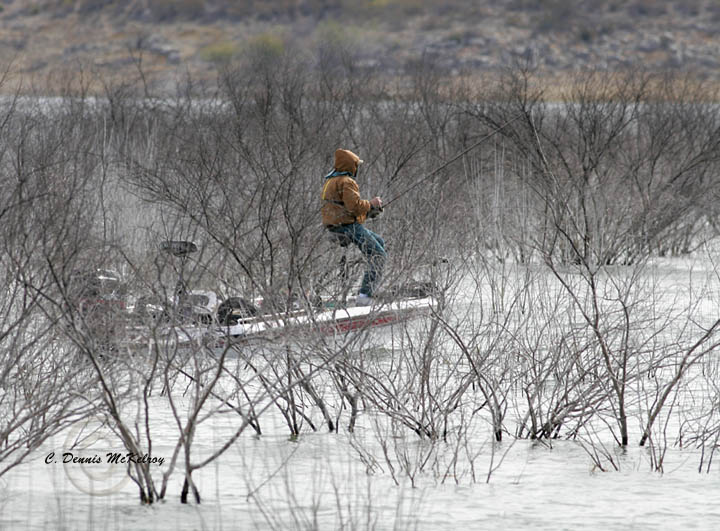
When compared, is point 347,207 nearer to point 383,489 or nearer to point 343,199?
point 343,199

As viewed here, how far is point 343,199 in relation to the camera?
9.07 meters

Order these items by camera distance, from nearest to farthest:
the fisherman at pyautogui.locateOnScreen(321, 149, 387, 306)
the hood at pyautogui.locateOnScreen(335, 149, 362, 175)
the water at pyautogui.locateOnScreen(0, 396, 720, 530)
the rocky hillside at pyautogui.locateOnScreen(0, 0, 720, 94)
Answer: the water at pyautogui.locateOnScreen(0, 396, 720, 530) < the fisherman at pyautogui.locateOnScreen(321, 149, 387, 306) < the hood at pyautogui.locateOnScreen(335, 149, 362, 175) < the rocky hillside at pyautogui.locateOnScreen(0, 0, 720, 94)

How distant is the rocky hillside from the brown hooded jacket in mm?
56485

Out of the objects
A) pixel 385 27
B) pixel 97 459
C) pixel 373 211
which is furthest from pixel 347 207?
pixel 385 27

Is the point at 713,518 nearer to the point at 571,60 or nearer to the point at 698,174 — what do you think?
the point at 698,174

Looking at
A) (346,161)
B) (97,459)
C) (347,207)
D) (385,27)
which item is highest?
(346,161)

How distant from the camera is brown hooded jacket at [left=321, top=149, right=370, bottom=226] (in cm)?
889

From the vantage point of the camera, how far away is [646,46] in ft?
228

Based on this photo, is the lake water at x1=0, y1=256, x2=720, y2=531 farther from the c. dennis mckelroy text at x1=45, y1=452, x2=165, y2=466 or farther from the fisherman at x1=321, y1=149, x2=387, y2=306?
the fisherman at x1=321, y1=149, x2=387, y2=306

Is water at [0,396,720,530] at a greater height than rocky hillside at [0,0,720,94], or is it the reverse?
water at [0,396,720,530]

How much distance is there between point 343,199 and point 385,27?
2439 inches

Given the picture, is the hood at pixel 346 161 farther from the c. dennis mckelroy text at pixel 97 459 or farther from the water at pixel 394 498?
the c. dennis mckelroy text at pixel 97 459

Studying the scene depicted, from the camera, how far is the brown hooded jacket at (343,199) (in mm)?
8891

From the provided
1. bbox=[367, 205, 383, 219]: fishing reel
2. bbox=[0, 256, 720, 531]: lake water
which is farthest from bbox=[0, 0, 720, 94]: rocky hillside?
bbox=[0, 256, 720, 531]: lake water
